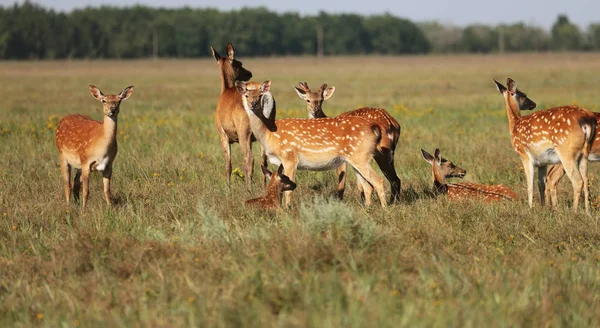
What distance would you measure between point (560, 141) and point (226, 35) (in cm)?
10343

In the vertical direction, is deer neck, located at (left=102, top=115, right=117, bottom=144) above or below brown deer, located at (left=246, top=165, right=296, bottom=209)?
above

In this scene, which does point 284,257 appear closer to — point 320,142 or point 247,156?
point 320,142

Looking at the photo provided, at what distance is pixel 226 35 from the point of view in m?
111

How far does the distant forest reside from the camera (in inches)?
3583

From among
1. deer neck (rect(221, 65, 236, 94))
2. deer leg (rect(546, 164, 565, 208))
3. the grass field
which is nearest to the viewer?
the grass field

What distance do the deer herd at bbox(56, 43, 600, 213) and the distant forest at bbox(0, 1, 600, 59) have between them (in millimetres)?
80812

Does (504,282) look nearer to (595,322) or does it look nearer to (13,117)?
(595,322)

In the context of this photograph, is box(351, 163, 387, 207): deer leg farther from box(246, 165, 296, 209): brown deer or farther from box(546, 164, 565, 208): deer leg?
box(546, 164, 565, 208): deer leg

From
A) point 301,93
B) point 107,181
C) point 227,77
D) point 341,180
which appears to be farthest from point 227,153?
point 107,181

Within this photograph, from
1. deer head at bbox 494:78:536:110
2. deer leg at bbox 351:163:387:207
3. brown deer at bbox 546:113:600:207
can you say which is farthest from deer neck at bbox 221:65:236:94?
brown deer at bbox 546:113:600:207

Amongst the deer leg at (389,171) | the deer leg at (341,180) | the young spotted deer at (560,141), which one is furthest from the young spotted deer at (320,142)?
the young spotted deer at (560,141)

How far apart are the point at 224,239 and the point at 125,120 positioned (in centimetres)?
1316

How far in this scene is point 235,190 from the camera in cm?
1093

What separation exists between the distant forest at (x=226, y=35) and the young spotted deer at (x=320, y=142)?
81618 millimetres
